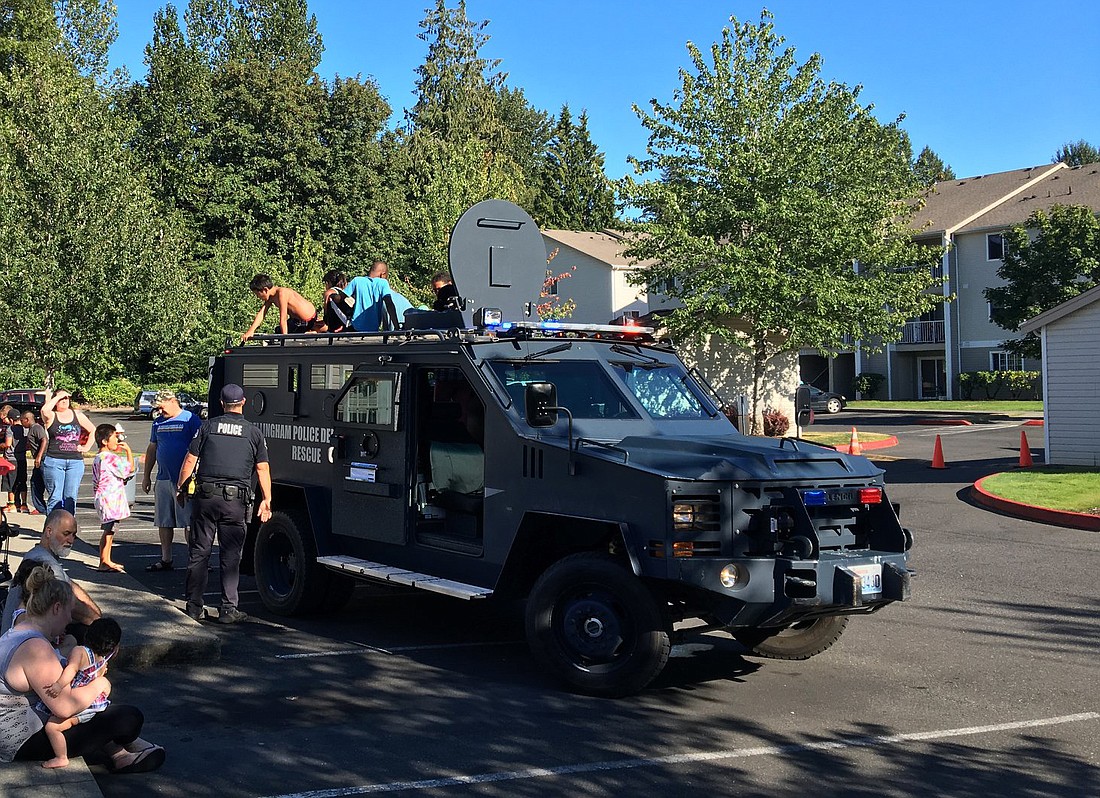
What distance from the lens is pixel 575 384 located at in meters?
8.13

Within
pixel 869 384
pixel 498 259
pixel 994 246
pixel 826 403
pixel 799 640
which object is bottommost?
pixel 799 640

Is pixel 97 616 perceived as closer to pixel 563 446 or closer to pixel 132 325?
pixel 563 446

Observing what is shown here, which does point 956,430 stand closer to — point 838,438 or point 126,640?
point 838,438

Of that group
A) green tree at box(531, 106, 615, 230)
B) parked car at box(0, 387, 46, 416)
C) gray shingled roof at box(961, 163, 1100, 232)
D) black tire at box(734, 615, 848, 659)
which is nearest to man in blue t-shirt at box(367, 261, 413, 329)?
black tire at box(734, 615, 848, 659)

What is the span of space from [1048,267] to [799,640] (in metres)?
33.1

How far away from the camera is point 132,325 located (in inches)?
1182

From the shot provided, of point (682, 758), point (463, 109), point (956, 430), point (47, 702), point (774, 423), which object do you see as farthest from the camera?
point (463, 109)

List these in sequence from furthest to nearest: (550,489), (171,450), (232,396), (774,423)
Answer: (774,423), (171,450), (232,396), (550,489)

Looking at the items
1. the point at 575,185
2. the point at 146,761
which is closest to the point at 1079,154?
the point at 575,185

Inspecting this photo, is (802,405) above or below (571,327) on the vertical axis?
below

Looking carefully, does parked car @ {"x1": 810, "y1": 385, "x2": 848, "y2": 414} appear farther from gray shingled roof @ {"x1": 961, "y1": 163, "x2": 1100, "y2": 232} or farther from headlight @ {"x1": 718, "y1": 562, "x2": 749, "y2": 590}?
headlight @ {"x1": 718, "y1": 562, "x2": 749, "y2": 590}

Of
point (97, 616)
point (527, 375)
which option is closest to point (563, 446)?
point (527, 375)

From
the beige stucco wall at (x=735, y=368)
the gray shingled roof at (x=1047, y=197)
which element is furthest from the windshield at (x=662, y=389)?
the gray shingled roof at (x=1047, y=197)

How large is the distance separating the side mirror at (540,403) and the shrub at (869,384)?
48.9m
